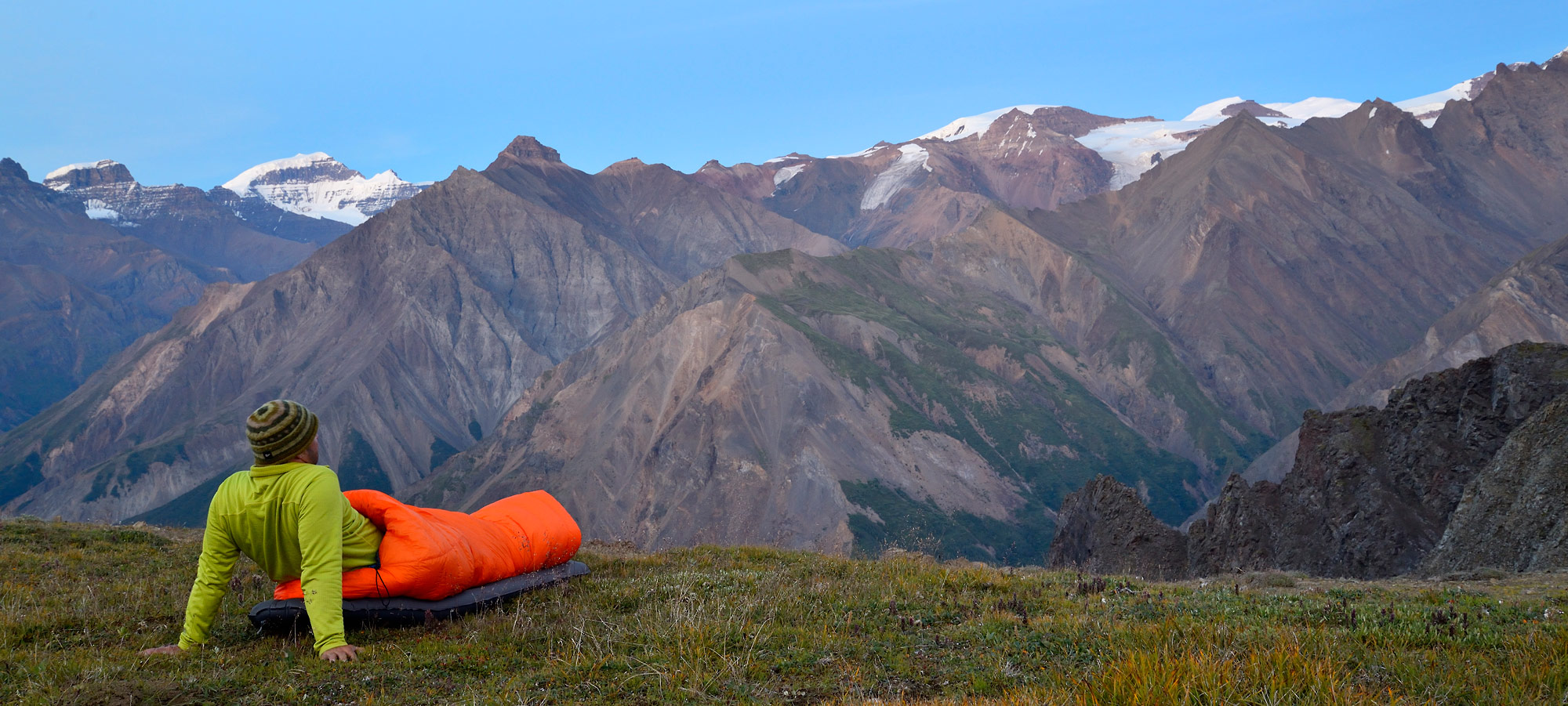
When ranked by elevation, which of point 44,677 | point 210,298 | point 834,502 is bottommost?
point 834,502

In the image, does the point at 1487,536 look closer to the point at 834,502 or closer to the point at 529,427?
the point at 834,502

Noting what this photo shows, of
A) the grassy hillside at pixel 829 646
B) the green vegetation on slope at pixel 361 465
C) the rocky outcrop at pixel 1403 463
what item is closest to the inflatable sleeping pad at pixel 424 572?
the grassy hillside at pixel 829 646

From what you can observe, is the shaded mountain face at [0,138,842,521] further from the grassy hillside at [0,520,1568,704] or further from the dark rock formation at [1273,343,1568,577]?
the grassy hillside at [0,520,1568,704]

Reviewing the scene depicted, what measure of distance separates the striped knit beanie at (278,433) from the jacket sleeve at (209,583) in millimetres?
590

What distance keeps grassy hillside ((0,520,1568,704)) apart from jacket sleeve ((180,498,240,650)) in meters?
0.24

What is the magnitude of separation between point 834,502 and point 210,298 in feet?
497

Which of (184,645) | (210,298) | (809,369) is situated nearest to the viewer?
(184,645)

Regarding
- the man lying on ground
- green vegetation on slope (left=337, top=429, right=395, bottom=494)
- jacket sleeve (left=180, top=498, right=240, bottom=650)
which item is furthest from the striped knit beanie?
green vegetation on slope (left=337, top=429, right=395, bottom=494)

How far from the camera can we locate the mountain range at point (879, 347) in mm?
93188

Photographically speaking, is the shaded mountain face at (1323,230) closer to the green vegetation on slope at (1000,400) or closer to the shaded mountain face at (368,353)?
the green vegetation on slope at (1000,400)

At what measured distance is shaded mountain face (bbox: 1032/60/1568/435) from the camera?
134 metres

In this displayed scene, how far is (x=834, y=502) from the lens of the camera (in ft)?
269

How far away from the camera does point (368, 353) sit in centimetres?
15325

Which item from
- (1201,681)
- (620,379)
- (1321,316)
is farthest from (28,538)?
(1321,316)
